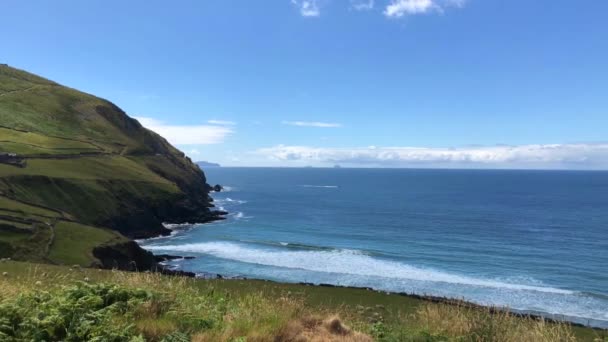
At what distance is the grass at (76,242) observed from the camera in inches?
1848

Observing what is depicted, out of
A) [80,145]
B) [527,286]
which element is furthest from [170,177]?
[527,286]

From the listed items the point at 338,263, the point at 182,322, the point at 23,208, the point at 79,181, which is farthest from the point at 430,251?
the point at 182,322

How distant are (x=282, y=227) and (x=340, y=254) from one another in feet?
90.3

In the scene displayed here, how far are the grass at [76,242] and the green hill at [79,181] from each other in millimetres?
113

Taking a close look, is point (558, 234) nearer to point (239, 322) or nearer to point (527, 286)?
point (527, 286)

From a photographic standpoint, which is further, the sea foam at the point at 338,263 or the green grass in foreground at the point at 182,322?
the sea foam at the point at 338,263

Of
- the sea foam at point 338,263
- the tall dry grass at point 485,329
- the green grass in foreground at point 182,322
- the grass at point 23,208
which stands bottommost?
the sea foam at point 338,263

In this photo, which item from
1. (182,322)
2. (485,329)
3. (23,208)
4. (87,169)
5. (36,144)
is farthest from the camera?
(36,144)

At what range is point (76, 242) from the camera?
169ft

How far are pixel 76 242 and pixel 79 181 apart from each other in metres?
31.3

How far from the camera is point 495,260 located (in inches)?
2532

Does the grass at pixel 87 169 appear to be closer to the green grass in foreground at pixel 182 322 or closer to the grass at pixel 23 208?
the grass at pixel 23 208

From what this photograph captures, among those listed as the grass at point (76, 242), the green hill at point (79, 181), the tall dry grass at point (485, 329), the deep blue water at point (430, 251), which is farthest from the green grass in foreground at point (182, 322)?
the green hill at point (79, 181)

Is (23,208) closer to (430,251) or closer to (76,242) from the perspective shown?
(76,242)
